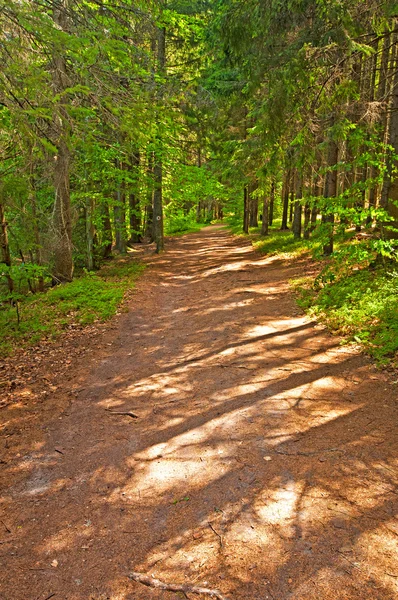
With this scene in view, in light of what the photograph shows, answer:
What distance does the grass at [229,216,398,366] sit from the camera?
673cm

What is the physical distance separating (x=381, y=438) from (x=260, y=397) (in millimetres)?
1725

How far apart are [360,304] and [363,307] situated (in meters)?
0.17

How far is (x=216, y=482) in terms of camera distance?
3939mm

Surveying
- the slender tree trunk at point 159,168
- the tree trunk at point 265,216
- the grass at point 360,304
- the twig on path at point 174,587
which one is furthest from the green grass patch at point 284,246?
the twig on path at point 174,587

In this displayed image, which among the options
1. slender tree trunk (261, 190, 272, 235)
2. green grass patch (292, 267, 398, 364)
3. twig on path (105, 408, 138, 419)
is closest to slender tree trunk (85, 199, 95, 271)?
green grass patch (292, 267, 398, 364)

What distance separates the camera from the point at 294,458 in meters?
4.21

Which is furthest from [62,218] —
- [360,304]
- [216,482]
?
[216,482]

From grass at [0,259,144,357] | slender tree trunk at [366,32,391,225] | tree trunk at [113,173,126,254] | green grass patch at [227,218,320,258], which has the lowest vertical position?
grass at [0,259,144,357]

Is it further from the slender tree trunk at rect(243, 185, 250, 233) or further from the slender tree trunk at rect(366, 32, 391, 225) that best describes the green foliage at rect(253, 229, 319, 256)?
the slender tree trunk at rect(243, 185, 250, 233)

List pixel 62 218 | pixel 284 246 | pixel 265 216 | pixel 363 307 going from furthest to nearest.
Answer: pixel 265 216 → pixel 284 246 → pixel 62 218 → pixel 363 307

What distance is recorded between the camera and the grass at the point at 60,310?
339 inches

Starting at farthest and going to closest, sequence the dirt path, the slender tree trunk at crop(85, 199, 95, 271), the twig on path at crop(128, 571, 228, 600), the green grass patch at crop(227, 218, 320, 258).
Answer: the green grass patch at crop(227, 218, 320, 258)
the slender tree trunk at crop(85, 199, 95, 271)
the dirt path
the twig on path at crop(128, 571, 228, 600)

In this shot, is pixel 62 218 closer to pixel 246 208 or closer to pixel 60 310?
pixel 60 310

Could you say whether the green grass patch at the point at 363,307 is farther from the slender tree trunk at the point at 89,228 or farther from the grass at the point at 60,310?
the slender tree trunk at the point at 89,228
